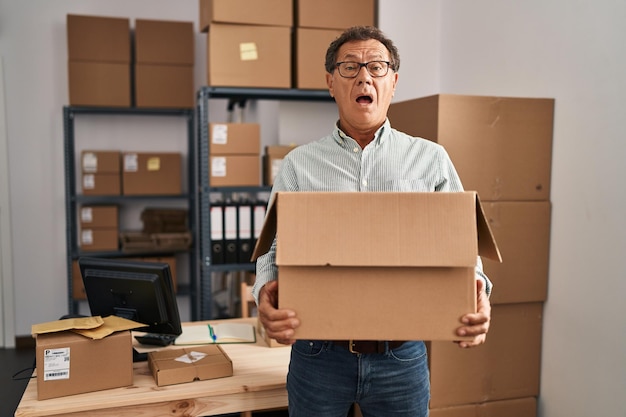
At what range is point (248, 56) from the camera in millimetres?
2885

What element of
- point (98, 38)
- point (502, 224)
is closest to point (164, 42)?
point (98, 38)

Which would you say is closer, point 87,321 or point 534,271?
point 87,321

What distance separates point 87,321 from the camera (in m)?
1.64

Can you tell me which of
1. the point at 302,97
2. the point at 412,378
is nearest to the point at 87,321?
the point at 412,378

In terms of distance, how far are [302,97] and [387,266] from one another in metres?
2.24

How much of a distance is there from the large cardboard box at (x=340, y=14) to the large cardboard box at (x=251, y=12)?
84mm

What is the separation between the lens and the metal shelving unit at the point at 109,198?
4.12 m

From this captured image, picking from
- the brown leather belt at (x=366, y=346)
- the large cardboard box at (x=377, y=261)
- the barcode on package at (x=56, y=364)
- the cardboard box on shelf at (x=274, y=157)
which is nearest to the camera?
the large cardboard box at (x=377, y=261)

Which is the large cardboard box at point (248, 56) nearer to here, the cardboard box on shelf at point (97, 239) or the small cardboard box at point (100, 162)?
the small cardboard box at point (100, 162)

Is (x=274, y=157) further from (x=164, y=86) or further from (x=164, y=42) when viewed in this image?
(x=164, y=42)

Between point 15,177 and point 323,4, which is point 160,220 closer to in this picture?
point 15,177

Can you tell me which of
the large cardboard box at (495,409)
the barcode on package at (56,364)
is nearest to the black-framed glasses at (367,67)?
the barcode on package at (56,364)

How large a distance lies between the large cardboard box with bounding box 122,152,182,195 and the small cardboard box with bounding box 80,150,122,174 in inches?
2.7

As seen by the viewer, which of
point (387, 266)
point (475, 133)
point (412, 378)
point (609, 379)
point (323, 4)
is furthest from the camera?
point (323, 4)
